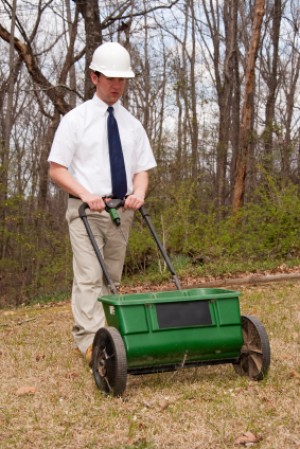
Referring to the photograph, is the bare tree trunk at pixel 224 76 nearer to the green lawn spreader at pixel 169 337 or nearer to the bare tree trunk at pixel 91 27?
the bare tree trunk at pixel 91 27

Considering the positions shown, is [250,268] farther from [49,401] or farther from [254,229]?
[49,401]

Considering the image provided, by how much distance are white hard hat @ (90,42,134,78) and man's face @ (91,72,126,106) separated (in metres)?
0.08

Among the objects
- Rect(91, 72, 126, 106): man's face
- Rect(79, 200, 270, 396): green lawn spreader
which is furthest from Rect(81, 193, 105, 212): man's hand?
Rect(91, 72, 126, 106): man's face

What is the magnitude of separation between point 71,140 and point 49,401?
1.75 m

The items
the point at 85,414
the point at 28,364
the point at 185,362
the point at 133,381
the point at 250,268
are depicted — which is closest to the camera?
the point at 85,414

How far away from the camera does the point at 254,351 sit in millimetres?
4023

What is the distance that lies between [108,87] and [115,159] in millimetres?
494

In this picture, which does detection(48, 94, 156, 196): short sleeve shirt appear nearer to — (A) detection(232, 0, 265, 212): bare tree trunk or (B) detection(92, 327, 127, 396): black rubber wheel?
(B) detection(92, 327, 127, 396): black rubber wheel

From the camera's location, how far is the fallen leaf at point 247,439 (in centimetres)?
313

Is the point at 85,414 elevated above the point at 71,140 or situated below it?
below

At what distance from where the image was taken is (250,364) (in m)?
4.09

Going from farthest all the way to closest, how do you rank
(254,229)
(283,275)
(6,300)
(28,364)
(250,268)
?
(6,300)
(254,229)
(250,268)
(283,275)
(28,364)

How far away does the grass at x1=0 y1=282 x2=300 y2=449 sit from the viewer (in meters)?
3.21

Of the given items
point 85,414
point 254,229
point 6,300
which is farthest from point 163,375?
point 6,300
